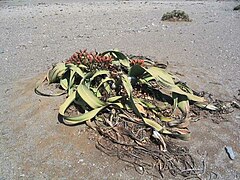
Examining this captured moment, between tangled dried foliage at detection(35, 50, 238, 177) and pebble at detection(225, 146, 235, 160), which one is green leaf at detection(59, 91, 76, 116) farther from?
pebble at detection(225, 146, 235, 160)

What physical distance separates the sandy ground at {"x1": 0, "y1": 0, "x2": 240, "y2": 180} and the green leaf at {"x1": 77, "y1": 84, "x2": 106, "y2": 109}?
246 mm

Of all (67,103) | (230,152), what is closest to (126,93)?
(67,103)

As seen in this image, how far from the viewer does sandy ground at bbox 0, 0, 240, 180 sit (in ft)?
8.15

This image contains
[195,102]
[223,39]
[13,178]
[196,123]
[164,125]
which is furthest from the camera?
[223,39]

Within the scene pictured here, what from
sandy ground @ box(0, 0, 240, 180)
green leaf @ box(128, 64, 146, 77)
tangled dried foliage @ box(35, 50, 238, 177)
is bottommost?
sandy ground @ box(0, 0, 240, 180)

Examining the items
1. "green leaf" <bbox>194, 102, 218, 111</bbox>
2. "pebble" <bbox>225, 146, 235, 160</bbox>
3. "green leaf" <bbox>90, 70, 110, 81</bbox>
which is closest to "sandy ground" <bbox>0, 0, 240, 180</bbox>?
"pebble" <bbox>225, 146, 235, 160</bbox>

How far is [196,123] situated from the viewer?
119 inches

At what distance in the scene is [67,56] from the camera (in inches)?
219

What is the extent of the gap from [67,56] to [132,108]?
2949 mm

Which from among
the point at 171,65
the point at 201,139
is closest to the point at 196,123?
the point at 201,139

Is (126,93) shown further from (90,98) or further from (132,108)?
(90,98)

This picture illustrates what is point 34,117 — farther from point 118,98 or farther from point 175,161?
point 175,161

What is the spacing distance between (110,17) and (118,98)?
754cm

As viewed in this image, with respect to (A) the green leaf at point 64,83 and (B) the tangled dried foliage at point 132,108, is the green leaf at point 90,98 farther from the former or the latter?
(A) the green leaf at point 64,83
